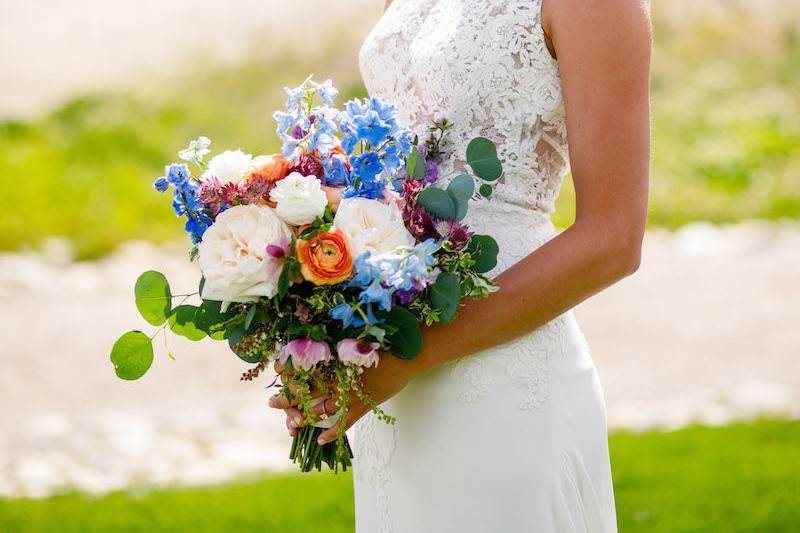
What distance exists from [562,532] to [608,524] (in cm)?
18

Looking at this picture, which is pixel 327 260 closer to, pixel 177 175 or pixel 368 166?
pixel 368 166

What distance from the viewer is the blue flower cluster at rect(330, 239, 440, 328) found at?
2.01 meters

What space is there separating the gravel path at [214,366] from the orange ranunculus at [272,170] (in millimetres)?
4508

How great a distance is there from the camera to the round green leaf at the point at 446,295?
2105mm

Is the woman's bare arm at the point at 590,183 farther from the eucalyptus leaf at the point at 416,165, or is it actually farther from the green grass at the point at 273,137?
the green grass at the point at 273,137

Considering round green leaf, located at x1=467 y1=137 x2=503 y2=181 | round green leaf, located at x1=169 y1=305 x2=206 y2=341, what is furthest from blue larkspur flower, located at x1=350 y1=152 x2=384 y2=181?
round green leaf, located at x1=169 y1=305 x2=206 y2=341

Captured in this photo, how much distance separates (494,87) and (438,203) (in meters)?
0.40

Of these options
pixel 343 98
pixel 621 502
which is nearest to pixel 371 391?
pixel 621 502

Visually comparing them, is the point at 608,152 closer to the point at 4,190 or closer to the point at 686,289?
the point at 686,289

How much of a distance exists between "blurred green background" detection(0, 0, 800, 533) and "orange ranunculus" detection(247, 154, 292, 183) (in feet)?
11.7

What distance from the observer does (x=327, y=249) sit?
2.06m

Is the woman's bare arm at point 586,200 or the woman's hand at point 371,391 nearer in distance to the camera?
the woman's bare arm at point 586,200

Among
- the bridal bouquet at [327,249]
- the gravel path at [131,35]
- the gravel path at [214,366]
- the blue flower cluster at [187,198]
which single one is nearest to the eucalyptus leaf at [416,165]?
the bridal bouquet at [327,249]

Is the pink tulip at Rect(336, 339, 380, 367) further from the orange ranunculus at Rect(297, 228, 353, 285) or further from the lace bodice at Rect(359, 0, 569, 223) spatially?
the lace bodice at Rect(359, 0, 569, 223)
